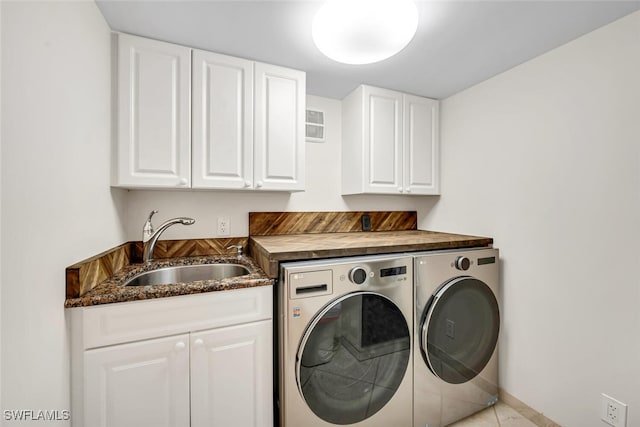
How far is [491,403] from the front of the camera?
5.83ft

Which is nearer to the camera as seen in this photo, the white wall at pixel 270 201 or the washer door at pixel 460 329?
the washer door at pixel 460 329

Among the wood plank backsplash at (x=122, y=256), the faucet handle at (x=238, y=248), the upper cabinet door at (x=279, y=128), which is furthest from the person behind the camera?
the faucet handle at (x=238, y=248)

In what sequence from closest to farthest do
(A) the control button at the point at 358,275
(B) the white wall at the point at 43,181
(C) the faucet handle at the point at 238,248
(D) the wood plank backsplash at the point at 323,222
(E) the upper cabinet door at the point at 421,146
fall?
(B) the white wall at the point at 43,181, (A) the control button at the point at 358,275, (C) the faucet handle at the point at 238,248, (D) the wood plank backsplash at the point at 323,222, (E) the upper cabinet door at the point at 421,146

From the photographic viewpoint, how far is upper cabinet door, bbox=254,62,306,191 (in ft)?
5.79

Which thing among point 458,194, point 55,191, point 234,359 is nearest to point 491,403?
point 458,194

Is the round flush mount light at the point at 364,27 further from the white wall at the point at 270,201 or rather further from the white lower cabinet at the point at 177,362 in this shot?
the white lower cabinet at the point at 177,362

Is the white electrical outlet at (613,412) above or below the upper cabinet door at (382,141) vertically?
below

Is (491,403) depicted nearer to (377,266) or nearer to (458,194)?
(377,266)

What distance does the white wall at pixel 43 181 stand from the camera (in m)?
0.75

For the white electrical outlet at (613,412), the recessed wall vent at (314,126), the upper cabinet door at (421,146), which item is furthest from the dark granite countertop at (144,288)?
the white electrical outlet at (613,412)

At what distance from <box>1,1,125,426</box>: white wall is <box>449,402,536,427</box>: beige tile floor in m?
2.06

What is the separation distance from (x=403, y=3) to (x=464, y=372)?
2000 mm

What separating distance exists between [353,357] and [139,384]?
3.17 ft

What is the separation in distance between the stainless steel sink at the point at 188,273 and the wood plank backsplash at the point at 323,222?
39 centimetres
